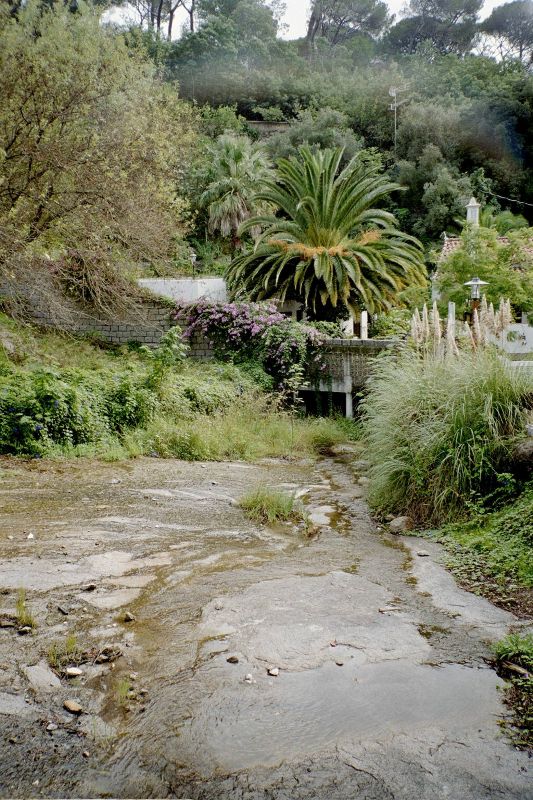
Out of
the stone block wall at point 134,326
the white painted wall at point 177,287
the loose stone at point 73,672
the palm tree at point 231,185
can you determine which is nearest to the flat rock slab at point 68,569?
the loose stone at point 73,672

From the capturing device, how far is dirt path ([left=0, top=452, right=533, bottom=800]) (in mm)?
2486

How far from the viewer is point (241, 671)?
321cm

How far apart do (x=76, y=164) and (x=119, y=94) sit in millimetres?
2011

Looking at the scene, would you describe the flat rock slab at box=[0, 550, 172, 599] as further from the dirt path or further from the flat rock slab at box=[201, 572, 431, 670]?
the flat rock slab at box=[201, 572, 431, 670]

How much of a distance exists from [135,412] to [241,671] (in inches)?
280

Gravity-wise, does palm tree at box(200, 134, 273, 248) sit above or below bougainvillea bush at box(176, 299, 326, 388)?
above

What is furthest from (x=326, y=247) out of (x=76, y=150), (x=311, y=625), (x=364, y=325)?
(x=311, y=625)

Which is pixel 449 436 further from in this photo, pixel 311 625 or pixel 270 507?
pixel 311 625

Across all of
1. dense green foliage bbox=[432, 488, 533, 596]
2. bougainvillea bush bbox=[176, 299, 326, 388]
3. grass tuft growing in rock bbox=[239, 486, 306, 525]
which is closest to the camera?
dense green foliage bbox=[432, 488, 533, 596]

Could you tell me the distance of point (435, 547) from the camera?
18.1 ft

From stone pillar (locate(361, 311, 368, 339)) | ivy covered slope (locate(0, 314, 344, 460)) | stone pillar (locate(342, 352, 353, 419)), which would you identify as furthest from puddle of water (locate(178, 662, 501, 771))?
stone pillar (locate(361, 311, 368, 339))

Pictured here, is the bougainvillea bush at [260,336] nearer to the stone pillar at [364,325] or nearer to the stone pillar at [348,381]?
the stone pillar at [348,381]

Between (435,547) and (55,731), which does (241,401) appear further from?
(55,731)

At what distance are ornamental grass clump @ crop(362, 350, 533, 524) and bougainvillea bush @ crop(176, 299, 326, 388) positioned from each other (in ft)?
23.8
